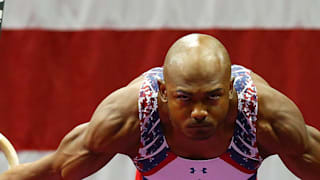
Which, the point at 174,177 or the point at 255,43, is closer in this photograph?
the point at 174,177

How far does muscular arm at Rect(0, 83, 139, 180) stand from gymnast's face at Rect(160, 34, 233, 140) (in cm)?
9

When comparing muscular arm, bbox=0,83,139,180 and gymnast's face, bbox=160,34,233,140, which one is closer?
gymnast's face, bbox=160,34,233,140

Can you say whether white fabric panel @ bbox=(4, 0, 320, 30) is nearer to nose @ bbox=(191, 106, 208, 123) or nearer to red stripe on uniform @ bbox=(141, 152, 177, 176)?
red stripe on uniform @ bbox=(141, 152, 177, 176)

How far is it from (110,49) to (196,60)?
597mm

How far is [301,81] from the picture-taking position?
134cm

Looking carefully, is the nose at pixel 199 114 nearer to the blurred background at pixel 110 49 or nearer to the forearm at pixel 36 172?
the forearm at pixel 36 172

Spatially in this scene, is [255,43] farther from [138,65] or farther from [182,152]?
[182,152]

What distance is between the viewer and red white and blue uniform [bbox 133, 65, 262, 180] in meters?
0.86

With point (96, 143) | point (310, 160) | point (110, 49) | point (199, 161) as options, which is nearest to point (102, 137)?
point (96, 143)

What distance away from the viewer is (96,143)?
864mm

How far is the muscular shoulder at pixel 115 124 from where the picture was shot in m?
0.86

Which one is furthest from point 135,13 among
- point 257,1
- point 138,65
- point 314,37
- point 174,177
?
point 174,177

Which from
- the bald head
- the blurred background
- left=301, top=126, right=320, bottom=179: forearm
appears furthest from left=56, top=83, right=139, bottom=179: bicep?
the blurred background

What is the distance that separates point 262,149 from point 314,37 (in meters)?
0.49
